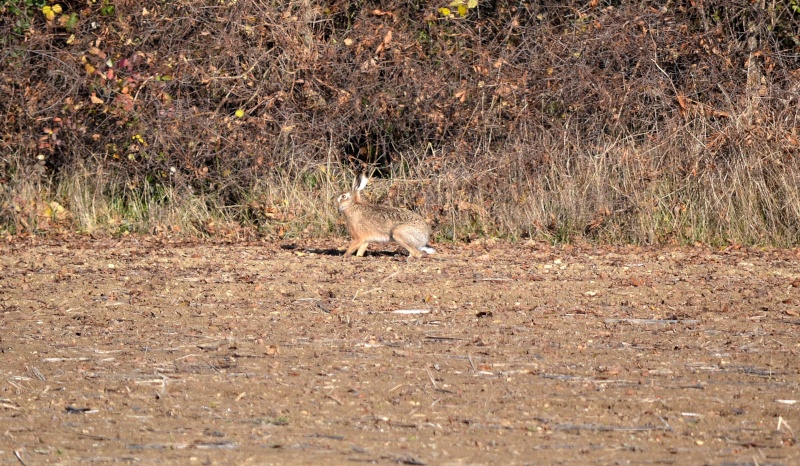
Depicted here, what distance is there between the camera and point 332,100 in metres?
13.7

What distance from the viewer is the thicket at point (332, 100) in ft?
42.3

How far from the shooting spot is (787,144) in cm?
1206

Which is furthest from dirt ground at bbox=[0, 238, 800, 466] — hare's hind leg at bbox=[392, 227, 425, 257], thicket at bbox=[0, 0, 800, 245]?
thicket at bbox=[0, 0, 800, 245]

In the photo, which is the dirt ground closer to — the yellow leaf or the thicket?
the thicket

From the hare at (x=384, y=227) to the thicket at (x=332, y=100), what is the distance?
5.97ft

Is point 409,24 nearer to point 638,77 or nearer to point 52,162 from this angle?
point 638,77

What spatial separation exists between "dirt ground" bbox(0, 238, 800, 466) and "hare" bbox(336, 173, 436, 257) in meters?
0.26

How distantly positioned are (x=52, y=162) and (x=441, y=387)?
984 cm

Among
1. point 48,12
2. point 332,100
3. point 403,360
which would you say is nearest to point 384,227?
point 332,100

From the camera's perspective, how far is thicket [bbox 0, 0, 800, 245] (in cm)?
1290

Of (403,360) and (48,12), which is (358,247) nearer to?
(403,360)

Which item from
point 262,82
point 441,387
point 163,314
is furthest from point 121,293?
point 262,82

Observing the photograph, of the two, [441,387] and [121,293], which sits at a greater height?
[441,387]

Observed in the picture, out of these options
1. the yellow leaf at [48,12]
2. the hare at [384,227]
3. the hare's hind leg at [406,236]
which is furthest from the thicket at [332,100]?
the hare's hind leg at [406,236]
